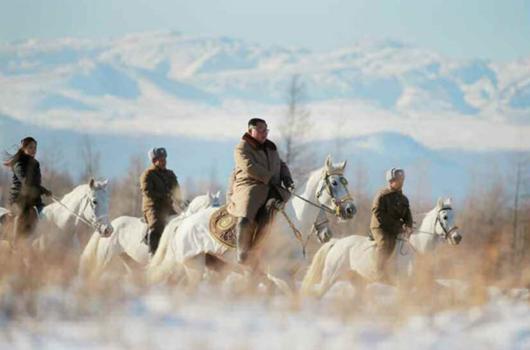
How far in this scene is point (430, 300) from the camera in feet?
32.3

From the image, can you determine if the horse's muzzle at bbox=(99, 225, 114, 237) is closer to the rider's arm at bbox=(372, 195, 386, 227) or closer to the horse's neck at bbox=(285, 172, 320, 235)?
the rider's arm at bbox=(372, 195, 386, 227)

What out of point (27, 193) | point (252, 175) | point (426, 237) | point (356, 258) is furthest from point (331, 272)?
point (27, 193)

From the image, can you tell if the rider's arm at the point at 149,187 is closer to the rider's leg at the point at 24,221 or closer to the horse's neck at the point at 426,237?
the rider's leg at the point at 24,221

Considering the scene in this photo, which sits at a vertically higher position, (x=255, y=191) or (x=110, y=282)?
(x=255, y=191)

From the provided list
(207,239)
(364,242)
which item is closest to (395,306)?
(207,239)

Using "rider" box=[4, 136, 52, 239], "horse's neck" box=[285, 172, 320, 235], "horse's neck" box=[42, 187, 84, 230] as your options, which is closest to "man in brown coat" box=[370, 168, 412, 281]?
"horse's neck" box=[285, 172, 320, 235]

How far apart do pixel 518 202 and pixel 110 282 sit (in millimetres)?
45790

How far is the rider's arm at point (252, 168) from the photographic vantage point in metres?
13.1

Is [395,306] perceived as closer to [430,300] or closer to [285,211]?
[430,300]

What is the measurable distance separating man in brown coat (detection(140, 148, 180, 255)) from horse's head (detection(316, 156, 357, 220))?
14.0 feet

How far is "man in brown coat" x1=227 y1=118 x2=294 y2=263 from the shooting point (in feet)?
43.1

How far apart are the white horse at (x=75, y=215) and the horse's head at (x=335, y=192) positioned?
17.5 feet

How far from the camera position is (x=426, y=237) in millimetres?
17328

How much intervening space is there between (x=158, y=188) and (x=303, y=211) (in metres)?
4.49
